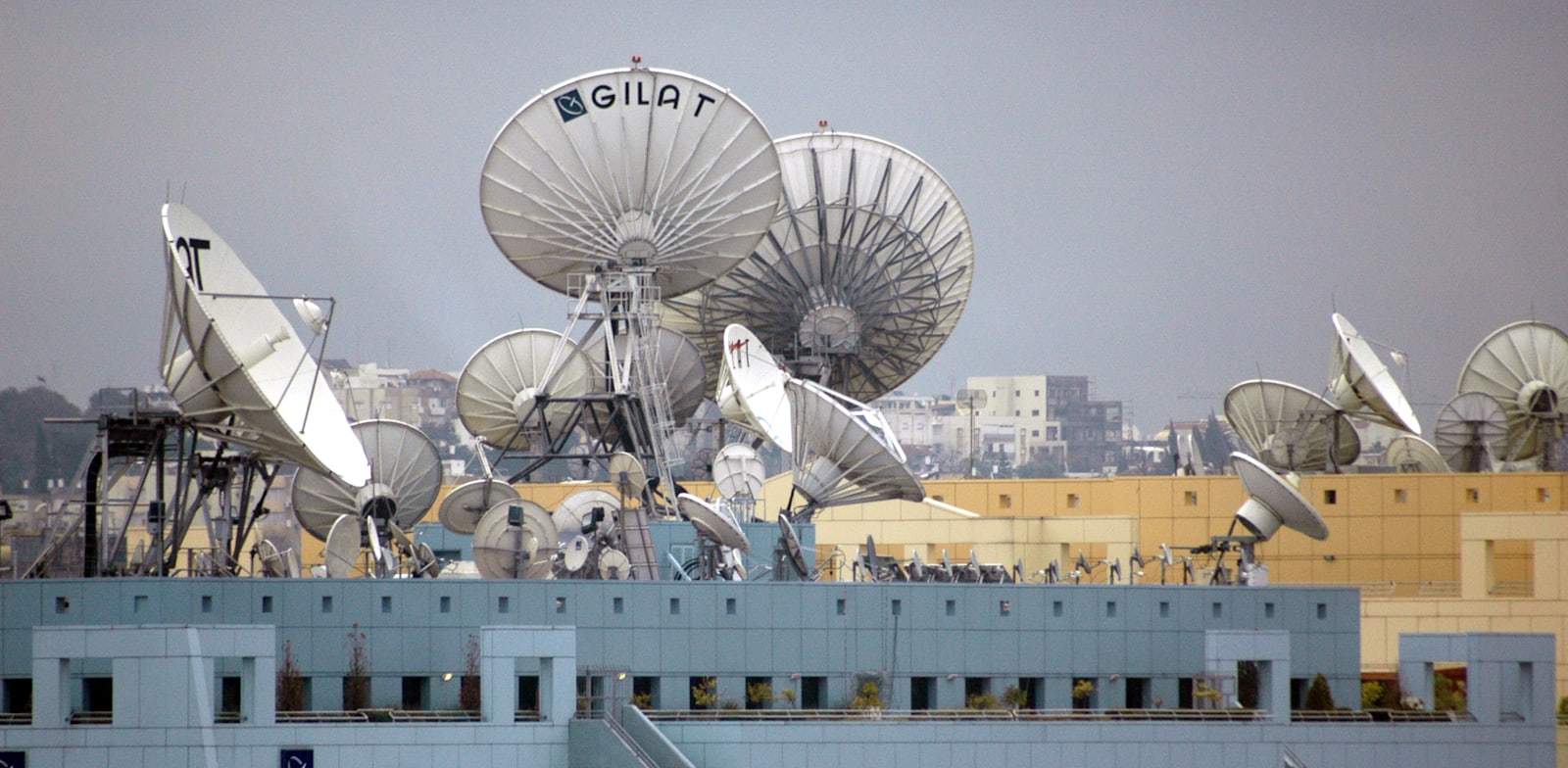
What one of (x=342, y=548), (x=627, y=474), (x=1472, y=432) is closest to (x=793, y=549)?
(x=627, y=474)

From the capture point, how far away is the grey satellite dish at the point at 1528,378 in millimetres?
92688

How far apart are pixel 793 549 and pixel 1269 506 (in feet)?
48.6

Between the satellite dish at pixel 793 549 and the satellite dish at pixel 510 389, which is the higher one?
the satellite dish at pixel 510 389

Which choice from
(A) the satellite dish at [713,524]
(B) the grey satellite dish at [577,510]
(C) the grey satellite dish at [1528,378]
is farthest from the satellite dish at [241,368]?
(C) the grey satellite dish at [1528,378]

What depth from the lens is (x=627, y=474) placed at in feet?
213

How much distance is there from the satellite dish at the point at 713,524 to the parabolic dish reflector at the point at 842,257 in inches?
918

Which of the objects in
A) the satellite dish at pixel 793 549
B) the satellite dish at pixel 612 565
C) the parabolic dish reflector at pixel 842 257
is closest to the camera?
the satellite dish at pixel 793 549

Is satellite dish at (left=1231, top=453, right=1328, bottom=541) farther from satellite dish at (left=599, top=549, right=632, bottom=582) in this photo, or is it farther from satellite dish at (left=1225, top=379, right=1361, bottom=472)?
satellite dish at (left=1225, top=379, right=1361, bottom=472)

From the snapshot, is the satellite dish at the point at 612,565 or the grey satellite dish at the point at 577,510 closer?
the satellite dish at the point at 612,565

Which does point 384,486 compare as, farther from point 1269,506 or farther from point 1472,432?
point 1472,432

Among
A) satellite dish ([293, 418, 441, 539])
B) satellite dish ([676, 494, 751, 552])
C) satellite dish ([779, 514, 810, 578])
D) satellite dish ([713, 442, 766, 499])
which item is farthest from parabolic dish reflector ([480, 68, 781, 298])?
satellite dish ([779, 514, 810, 578])

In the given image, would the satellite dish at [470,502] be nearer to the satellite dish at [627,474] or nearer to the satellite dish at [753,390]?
the satellite dish at [627,474]

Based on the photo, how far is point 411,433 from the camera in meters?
70.9

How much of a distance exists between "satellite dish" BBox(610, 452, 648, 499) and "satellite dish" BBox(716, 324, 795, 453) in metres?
3.86
